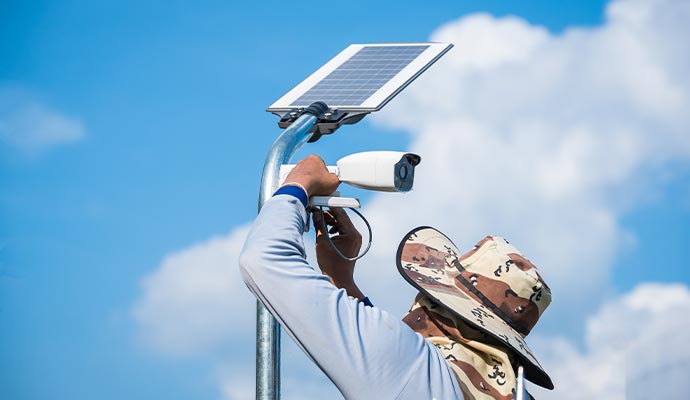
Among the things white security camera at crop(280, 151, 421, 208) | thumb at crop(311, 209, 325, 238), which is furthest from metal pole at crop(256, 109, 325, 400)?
white security camera at crop(280, 151, 421, 208)

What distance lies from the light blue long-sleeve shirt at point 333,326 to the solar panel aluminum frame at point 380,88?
1368mm

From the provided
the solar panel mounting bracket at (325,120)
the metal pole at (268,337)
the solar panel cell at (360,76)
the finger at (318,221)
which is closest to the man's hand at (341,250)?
the finger at (318,221)

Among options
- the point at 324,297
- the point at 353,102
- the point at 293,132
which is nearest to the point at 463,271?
the point at 324,297

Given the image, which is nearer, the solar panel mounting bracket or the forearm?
the forearm

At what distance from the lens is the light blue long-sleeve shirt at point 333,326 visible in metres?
2.21

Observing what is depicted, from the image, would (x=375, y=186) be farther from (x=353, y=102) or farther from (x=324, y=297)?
(x=353, y=102)

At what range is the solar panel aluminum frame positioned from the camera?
3615 millimetres

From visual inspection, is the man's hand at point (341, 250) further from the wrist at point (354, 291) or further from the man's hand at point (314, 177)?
the man's hand at point (314, 177)

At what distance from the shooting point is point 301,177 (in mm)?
2521

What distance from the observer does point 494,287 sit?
266 cm

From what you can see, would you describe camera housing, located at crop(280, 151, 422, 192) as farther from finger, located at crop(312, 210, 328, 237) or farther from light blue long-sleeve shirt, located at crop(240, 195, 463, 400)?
light blue long-sleeve shirt, located at crop(240, 195, 463, 400)

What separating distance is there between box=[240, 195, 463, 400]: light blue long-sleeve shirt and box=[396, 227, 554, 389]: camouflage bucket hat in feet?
0.95

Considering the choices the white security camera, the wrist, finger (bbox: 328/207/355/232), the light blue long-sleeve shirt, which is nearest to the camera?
the light blue long-sleeve shirt

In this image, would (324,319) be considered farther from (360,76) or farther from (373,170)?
(360,76)
